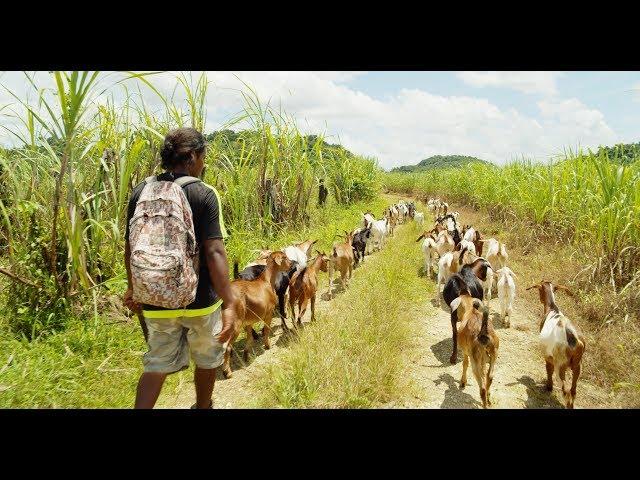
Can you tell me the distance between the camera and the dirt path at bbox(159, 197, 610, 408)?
3463mm

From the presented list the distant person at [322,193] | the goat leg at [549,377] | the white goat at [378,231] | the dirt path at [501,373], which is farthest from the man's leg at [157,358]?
the distant person at [322,193]

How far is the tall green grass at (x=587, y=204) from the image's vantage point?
4965 mm

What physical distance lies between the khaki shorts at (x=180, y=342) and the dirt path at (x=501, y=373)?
1.75 meters

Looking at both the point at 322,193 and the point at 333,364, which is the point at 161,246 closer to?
the point at 333,364

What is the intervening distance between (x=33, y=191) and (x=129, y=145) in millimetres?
1198

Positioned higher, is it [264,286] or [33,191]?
[33,191]

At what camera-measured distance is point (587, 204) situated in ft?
19.4

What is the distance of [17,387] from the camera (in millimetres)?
3104

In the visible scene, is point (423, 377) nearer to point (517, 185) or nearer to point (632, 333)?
point (632, 333)

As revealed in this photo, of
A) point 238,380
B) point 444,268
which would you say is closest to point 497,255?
point 444,268

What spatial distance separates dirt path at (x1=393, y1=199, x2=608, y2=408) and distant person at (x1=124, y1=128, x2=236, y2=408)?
5.99 ft

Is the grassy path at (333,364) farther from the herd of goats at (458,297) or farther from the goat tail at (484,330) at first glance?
the goat tail at (484,330)

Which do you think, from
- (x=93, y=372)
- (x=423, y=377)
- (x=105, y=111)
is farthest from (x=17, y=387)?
(x=423, y=377)
